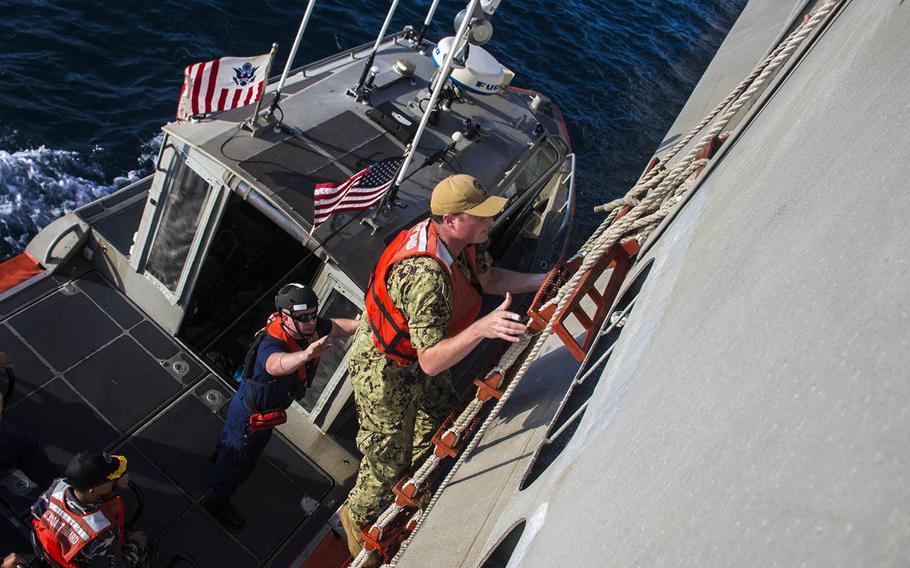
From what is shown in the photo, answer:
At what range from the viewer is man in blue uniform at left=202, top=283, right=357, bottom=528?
4949 mm

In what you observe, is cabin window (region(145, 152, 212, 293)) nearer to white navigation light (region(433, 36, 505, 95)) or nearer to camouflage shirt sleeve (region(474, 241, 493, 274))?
camouflage shirt sleeve (region(474, 241, 493, 274))

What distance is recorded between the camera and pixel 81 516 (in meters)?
4.21

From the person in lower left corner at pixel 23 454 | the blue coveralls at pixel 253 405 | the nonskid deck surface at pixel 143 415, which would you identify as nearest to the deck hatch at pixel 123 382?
the nonskid deck surface at pixel 143 415

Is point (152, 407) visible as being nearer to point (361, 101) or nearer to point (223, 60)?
point (223, 60)

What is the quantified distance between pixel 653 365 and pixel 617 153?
1484cm

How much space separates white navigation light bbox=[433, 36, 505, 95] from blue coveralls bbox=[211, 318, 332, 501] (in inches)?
167

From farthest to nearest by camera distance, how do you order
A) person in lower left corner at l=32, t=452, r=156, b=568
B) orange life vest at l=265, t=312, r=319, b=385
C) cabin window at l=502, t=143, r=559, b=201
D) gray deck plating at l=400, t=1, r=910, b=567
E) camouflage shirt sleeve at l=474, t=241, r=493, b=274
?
1. cabin window at l=502, t=143, r=559, b=201
2. orange life vest at l=265, t=312, r=319, b=385
3. camouflage shirt sleeve at l=474, t=241, r=493, b=274
4. person in lower left corner at l=32, t=452, r=156, b=568
5. gray deck plating at l=400, t=1, r=910, b=567

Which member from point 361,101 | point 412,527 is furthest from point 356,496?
point 361,101

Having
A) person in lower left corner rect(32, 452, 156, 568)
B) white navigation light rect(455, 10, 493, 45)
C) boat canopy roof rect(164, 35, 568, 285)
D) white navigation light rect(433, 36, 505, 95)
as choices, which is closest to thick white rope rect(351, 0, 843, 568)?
person in lower left corner rect(32, 452, 156, 568)

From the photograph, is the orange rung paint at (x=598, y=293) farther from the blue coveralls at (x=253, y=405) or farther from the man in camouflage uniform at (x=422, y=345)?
the blue coveralls at (x=253, y=405)

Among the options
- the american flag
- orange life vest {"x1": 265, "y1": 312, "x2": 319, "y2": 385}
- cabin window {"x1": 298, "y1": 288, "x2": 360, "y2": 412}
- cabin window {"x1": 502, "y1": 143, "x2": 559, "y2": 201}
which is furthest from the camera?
cabin window {"x1": 502, "y1": 143, "x2": 559, "y2": 201}

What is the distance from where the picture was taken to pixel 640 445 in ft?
6.91

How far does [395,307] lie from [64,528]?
2570mm

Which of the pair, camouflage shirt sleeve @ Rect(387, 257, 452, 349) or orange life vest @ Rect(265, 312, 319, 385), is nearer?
camouflage shirt sleeve @ Rect(387, 257, 452, 349)
